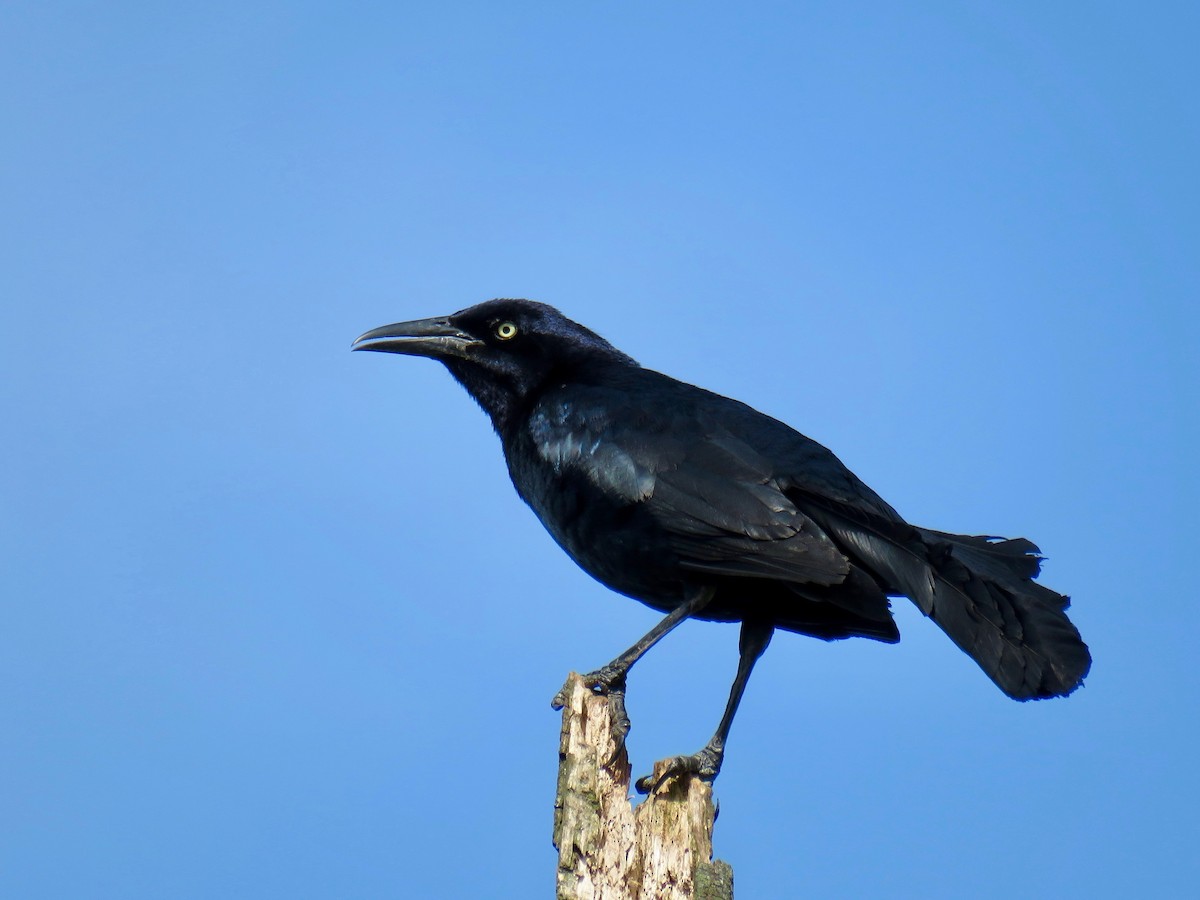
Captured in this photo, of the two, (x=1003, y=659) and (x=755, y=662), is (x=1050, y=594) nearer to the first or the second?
(x=1003, y=659)

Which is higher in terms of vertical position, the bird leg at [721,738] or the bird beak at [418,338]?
the bird beak at [418,338]

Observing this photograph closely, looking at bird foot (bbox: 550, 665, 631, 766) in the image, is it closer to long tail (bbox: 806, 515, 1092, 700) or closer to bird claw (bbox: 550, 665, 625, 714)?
bird claw (bbox: 550, 665, 625, 714)

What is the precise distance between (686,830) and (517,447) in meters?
2.76

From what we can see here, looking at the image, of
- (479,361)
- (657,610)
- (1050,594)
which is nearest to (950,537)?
(1050,594)

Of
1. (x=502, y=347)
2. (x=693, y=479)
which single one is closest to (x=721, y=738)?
(x=693, y=479)

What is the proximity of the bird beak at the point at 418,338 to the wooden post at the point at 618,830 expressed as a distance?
3179mm

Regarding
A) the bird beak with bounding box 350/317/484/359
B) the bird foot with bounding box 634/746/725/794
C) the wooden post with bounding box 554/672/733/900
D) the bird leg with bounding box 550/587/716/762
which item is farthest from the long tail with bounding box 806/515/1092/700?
the bird beak with bounding box 350/317/484/359

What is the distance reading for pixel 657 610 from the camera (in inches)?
286

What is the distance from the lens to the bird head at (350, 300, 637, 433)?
8.17 meters

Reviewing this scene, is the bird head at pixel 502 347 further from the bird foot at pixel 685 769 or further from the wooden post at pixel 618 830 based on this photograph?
the wooden post at pixel 618 830

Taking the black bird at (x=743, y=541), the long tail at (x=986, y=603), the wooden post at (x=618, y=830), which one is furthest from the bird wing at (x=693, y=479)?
the wooden post at (x=618, y=830)

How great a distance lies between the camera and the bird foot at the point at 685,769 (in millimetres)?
6070

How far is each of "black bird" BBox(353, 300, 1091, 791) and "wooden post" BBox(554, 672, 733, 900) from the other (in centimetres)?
25

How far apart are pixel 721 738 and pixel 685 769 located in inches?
22.5
